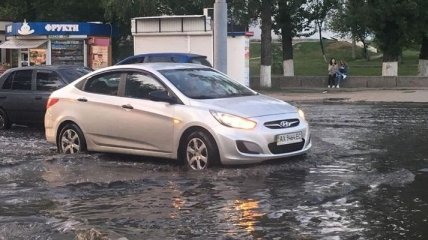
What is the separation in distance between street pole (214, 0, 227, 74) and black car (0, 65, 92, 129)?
11.6 feet

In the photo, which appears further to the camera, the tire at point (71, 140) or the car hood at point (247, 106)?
the tire at point (71, 140)

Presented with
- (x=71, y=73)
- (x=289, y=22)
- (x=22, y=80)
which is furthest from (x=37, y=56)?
(x=71, y=73)

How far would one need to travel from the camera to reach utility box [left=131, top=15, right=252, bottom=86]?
27078mm

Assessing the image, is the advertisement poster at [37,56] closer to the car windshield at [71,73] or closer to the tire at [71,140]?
the car windshield at [71,73]

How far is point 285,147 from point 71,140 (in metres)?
3.70

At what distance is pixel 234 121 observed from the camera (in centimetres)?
925

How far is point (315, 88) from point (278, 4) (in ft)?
18.0

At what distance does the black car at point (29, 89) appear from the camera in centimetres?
1452

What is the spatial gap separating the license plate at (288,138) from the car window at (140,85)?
1.92m

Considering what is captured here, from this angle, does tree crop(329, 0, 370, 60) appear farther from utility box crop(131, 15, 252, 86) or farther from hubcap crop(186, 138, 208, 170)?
hubcap crop(186, 138, 208, 170)

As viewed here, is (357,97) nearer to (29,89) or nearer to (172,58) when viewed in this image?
(172,58)

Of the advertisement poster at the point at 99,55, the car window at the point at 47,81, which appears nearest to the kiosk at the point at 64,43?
the advertisement poster at the point at 99,55

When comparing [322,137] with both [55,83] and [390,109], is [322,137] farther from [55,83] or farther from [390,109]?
[390,109]

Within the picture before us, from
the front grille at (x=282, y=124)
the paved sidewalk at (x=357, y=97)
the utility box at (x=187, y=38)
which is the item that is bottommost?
the paved sidewalk at (x=357, y=97)
